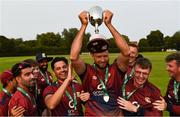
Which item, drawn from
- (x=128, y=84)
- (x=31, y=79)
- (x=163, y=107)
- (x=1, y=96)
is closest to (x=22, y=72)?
(x=31, y=79)

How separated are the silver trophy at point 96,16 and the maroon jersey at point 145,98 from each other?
1.33 meters

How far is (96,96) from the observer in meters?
5.89

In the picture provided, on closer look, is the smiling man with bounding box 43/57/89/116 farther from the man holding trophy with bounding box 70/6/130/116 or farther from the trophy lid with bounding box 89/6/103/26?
the trophy lid with bounding box 89/6/103/26

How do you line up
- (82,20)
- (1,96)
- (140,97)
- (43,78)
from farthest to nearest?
(43,78) < (1,96) < (140,97) < (82,20)

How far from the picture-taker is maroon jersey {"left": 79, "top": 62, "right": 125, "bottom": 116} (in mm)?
5840

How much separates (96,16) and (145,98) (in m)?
1.72

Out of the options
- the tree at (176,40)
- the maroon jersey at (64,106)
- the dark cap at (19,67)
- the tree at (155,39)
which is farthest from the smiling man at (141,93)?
the tree at (155,39)

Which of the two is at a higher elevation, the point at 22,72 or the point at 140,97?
the point at 22,72

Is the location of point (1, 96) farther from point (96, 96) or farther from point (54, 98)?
point (96, 96)

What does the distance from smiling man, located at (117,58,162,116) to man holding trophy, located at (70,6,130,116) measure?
0.31 metres

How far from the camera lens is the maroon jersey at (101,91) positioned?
5.84m

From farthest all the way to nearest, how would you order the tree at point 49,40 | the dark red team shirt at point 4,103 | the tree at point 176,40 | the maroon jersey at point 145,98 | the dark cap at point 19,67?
1. the tree at point 49,40
2. the tree at point 176,40
3. the dark red team shirt at point 4,103
4. the dark cap at point 19,67
5. the maroon jersey at point 145,98

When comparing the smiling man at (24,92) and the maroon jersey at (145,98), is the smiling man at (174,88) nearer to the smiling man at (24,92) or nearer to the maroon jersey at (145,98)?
the maroon jersey at (145,98)

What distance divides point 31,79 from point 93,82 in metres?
1.13
